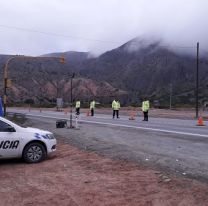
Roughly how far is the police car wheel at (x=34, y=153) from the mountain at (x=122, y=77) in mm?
96963

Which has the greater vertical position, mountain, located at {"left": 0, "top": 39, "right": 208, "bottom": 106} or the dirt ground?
mountain, located at {"left": 0, "top": 39, "right": 208, "bottom": 106}

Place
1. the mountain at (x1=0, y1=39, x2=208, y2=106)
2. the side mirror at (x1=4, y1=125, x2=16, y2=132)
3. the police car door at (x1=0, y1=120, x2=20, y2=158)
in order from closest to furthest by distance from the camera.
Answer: the police car door at (x1=0, y1=120, x2=20, y2=158), the side mirror at (x1=4, y1=125, x2=16, y2=132), the mountain at (x1=0, y1=39, x2=208, y2=106)

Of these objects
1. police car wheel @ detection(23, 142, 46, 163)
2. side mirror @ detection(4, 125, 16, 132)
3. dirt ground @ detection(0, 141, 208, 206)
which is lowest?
dirt ground @ detection(0, 141, 208, 206)

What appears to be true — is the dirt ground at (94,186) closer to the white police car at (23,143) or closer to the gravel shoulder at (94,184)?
the gravel shoulder at (94,184)

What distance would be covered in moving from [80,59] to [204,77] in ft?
218

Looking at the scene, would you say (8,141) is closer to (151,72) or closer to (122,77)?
(151,72)

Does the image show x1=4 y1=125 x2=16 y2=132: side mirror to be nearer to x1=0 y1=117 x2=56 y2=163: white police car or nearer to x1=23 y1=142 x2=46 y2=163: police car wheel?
x1=0 y1=117 x2=56 y2=163: white police car

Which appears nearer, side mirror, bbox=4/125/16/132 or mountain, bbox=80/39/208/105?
side mirror, bbox=4/125/16/132

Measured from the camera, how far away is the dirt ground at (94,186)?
26.3ft

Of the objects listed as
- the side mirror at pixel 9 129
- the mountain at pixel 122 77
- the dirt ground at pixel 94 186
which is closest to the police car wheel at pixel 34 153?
the dirt ground at pixel 94 186

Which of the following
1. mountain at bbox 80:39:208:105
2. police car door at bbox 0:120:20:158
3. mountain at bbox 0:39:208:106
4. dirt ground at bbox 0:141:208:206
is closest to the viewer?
dirt ground at bbox 0:141:208:206

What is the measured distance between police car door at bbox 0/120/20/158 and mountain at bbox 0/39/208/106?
9759cm

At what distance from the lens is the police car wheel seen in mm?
12734

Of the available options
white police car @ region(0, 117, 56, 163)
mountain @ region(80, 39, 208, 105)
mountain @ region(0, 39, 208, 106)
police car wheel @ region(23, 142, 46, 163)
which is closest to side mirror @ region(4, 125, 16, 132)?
white police car @ region(0, 117, 56, 163)
